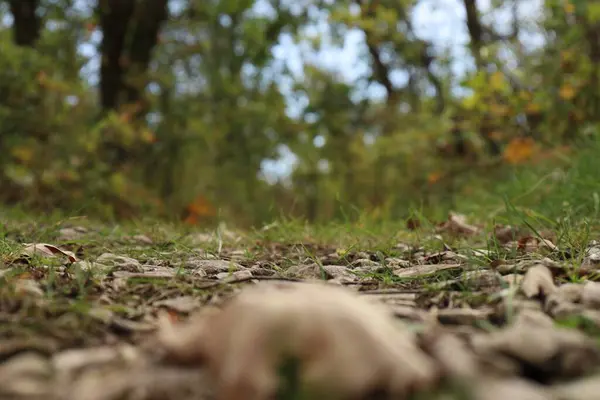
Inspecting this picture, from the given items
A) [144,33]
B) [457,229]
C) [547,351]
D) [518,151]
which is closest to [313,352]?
[547,351]

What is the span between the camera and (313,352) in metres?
0.88

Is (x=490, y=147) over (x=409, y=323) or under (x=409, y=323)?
over

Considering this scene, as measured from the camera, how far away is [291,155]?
7.16 m

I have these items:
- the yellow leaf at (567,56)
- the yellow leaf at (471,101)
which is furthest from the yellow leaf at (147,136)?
the yellow leaf at (567,56)

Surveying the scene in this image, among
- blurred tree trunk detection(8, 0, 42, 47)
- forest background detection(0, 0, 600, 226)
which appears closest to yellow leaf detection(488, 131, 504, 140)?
forest background detection(0, 0, 600, 226)

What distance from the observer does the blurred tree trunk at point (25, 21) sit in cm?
678

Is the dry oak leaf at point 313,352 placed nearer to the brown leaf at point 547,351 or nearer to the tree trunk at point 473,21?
the brown leaf at point 547,351

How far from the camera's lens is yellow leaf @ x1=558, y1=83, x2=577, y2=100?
494cm

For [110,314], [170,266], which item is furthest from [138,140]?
[110,314]

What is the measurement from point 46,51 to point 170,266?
16.0 feet

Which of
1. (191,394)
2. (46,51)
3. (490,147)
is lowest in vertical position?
(191,394)

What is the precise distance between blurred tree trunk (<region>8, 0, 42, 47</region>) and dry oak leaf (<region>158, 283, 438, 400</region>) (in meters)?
6.69

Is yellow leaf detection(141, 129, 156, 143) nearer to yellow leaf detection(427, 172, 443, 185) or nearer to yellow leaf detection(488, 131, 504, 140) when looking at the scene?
yellow leaf detection(427, 172, 443, 185)

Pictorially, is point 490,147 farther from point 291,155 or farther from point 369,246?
point 369,246
